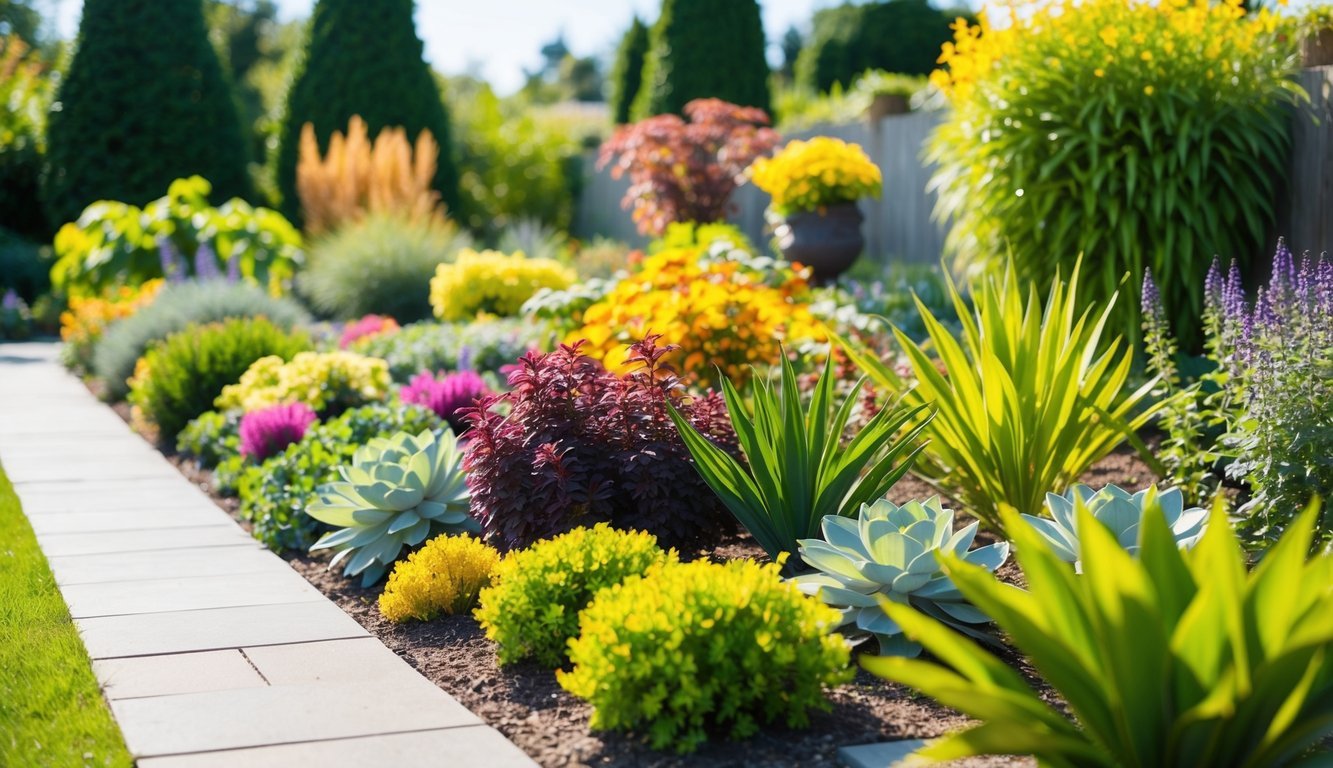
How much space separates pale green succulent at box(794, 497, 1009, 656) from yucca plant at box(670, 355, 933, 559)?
47cm

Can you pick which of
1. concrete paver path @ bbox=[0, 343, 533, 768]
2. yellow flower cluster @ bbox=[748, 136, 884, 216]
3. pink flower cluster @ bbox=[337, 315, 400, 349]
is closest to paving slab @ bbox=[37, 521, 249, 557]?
concrete paver path @ bbox=[0, 343, 533, 768]

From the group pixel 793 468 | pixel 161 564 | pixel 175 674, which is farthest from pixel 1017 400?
pixel 161 564

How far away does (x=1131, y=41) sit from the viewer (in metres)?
6.20

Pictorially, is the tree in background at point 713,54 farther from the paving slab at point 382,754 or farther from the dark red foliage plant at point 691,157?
the paving slab at point 382,754

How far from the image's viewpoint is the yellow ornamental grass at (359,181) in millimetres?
13555

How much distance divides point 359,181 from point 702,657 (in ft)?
38.9

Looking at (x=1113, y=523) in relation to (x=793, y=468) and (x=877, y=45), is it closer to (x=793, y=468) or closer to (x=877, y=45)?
(x=793, y=468)

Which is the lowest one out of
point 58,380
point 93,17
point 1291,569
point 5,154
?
point 58,380

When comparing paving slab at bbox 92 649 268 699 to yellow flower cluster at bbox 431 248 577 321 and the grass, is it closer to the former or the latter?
the grass

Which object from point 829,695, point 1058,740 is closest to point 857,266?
point 829,695

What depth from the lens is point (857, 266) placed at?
9625 mm

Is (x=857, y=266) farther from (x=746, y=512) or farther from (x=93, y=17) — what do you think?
(x=93, y=17)

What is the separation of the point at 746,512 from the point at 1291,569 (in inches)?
74.7

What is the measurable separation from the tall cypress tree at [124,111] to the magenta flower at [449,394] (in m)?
10.2
